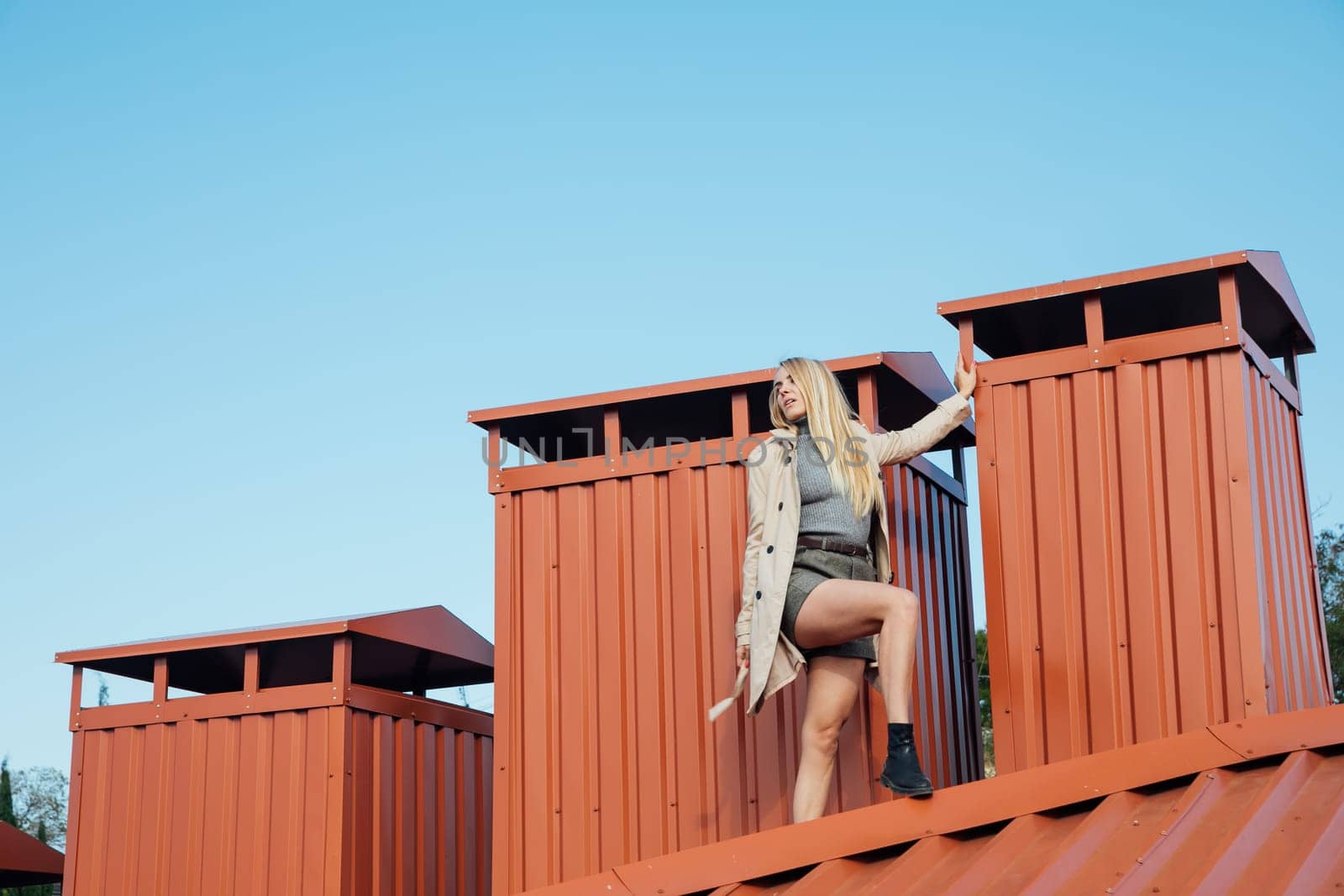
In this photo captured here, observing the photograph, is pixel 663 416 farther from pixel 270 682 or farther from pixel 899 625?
pixel 270 682

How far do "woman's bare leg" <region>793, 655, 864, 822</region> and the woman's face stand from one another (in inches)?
41.2

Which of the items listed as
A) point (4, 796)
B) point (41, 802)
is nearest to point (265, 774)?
point (4, 796)

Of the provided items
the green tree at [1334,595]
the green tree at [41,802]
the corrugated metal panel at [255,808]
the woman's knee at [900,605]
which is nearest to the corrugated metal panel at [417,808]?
the corrugated metal panel at [255,808]

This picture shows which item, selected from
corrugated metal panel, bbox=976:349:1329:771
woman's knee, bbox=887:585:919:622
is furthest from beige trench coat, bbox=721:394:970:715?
corrugated metal panel, bbox=976:349:1329:771

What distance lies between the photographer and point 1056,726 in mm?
6652

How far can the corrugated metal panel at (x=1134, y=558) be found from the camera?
647cm

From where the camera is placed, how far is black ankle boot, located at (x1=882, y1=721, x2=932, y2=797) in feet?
18.1

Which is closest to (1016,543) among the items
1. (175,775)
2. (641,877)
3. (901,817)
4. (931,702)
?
(931,702)

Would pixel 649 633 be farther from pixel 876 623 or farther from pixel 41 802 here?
pixel 41 802

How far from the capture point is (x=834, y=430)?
6.41 metres

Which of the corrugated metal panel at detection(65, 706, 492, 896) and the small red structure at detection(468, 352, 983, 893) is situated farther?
the corrugated metal panel at detection(65, 706, 492, 896)

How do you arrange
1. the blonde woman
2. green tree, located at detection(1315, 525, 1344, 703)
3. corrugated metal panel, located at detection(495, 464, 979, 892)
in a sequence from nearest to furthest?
the blonde woman, corrugated metal panel, located at detection(495, 464, 979, 892), green tree, located at detection(1315, 525, 1344, 703)

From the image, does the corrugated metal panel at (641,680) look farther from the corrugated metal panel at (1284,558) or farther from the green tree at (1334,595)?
the green tree at (1334,595)

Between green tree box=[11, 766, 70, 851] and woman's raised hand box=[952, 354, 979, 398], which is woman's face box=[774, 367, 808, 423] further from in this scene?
green tree box=[11, 766, 70, 851]
